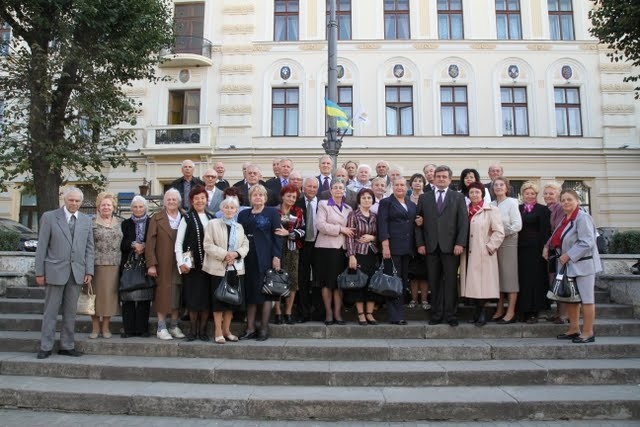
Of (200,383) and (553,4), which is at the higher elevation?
(553,4)

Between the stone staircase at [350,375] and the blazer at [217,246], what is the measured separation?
98 cm

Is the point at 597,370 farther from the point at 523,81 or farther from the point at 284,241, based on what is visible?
the point at 523,81

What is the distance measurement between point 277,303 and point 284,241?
0.89 meters

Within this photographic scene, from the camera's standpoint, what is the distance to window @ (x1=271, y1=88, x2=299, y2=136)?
21.8 metres

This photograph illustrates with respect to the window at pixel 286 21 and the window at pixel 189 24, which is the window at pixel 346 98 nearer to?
the window at pixel 286 21

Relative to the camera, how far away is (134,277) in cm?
637

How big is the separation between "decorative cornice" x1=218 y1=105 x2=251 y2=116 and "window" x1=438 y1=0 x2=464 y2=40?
9.73 metres

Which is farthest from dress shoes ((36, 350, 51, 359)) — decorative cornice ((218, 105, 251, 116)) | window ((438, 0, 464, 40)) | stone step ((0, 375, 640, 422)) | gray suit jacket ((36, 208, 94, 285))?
window ((438, 0, 464, 40))

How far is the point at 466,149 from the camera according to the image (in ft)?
68.3

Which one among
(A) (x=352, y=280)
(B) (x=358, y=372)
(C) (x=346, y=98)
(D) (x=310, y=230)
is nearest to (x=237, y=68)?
(C) (x=346, y=98)

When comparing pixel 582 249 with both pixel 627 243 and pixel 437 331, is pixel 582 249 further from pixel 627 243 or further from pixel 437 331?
pixel 627 243

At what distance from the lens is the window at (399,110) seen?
2156 centimetres

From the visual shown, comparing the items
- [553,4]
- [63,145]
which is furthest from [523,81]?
[63,145]

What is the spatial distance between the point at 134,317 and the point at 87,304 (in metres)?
0.63
